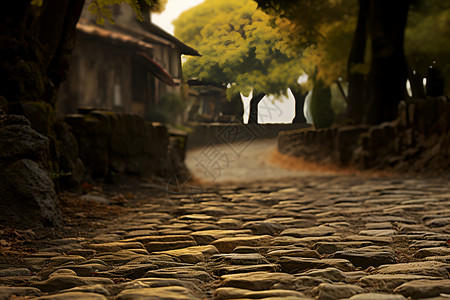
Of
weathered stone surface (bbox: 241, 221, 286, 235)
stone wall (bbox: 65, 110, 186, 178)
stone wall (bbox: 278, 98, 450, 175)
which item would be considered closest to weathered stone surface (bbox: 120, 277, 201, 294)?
weathered stone surface (bbox: 241, 221, 286, 235)

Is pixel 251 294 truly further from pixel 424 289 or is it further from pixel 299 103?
pixel 299 103

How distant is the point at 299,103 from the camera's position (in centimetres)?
408

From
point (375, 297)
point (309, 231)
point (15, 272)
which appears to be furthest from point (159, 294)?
point (309, 231)

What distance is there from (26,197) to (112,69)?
14692mm

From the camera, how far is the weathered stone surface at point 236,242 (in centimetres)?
361

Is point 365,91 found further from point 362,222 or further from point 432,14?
point 362,222

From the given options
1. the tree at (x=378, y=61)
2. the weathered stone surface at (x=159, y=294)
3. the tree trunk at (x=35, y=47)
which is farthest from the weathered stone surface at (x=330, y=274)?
the tree at (x=378, y=61)

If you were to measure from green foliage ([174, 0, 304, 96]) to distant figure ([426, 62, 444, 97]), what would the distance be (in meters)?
6.96

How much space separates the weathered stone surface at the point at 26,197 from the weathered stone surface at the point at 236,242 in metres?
1.69

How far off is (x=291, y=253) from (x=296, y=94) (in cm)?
159

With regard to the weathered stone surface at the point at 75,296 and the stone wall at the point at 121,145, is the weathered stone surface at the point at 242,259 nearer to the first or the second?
the weathered stone surface at the point at 75,296

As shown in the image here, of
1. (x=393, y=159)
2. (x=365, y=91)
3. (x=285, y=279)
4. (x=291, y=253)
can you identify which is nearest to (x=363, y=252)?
(x=291, y=253)

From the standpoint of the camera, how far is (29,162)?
15.2 feet

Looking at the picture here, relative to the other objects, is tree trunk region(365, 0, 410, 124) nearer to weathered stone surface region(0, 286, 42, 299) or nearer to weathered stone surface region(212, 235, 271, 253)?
weathered stone surface region(212, 235, 271, 253)
